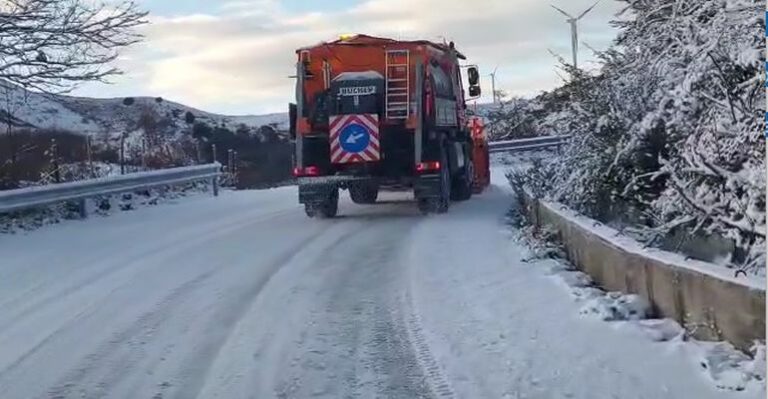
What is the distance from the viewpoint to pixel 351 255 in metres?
12.6

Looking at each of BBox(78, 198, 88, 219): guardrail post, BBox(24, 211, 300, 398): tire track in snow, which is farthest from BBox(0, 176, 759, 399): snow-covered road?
BBox(78, 198, 88, 219): guardrail post

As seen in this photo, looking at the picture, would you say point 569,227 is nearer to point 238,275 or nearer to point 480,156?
point 238,275

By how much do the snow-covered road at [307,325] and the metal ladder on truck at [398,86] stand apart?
12.1 ft

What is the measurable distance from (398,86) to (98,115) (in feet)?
132

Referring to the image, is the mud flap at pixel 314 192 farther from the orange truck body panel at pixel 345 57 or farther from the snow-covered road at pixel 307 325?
the snow-covered road at pixel 307 325

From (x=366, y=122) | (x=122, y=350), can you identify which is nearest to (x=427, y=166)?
(x=366, y=122)

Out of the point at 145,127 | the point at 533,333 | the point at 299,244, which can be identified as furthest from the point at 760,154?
the point at 145,127

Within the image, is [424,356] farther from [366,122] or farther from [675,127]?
[366,122]

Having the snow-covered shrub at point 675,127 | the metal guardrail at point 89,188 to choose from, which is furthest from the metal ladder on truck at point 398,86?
the metal guardrail at point 89,188

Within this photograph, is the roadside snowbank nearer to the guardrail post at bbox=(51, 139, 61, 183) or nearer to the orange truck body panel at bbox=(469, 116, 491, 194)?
the guardrail post at bbox=(51, 139, 61, 183)

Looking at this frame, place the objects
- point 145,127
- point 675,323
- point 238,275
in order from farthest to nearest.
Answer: point 145,127 → point 238,275 → point 675,323

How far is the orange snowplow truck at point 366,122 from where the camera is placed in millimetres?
17484

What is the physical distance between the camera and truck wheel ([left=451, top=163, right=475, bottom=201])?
2098 cm

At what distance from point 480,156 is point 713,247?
45.2 feet
